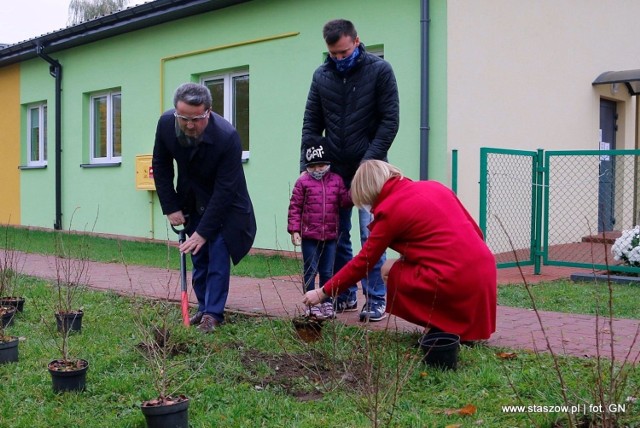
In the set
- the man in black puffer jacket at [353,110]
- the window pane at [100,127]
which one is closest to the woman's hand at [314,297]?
the man in black puffer jacket at [353,110]

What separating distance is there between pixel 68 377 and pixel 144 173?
9.46 meters

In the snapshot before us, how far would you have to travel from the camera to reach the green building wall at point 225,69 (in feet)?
31.2

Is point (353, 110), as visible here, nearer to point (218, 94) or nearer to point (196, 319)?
point (196, 319)

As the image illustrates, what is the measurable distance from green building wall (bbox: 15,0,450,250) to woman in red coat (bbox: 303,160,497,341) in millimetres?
2823

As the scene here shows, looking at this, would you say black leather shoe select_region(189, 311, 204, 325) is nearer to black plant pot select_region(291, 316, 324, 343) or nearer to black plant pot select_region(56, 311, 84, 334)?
black plant pot select_region(56, 311, 84, 334)

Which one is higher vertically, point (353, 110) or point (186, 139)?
point (353, 110)

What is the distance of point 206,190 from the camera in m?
5.67

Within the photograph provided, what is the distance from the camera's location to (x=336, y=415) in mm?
3545

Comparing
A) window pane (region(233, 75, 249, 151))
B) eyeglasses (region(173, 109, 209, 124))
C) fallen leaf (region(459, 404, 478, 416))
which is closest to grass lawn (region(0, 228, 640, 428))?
fallen leaf (region(459, 404, 478, 416))

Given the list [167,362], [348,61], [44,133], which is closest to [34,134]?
[44,133]

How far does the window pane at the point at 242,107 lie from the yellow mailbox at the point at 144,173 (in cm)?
193

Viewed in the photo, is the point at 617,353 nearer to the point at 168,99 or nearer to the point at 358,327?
the point at 358,327

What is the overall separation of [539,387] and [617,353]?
1.06 m

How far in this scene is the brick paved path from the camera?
4699mm
